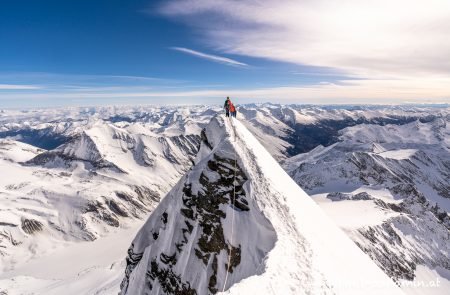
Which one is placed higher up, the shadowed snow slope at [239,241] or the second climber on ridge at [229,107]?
the second climber on ridge at [229,107]

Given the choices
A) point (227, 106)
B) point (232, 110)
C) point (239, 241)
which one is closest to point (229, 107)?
point (227, 106)

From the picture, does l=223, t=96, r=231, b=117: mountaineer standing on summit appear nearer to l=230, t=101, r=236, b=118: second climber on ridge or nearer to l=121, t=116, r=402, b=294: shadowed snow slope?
l=230, t=101, r=236, b=118: second climber on ridge

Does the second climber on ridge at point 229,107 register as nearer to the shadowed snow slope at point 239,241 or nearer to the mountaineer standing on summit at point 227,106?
the mountaineer standing on summit at point 227,106

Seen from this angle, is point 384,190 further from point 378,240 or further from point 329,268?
point 329,268

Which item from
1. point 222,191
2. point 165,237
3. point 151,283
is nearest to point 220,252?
point 222,191

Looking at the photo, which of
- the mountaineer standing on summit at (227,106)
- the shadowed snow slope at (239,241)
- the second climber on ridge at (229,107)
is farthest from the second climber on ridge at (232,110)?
the shadowed snow slope at (239,241)

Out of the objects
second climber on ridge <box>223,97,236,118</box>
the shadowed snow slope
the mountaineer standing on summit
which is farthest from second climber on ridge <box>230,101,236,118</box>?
the shadowed snow slope

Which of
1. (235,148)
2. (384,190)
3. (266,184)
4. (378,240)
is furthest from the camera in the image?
(384,190)

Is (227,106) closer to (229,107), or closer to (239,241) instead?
(229,107)
